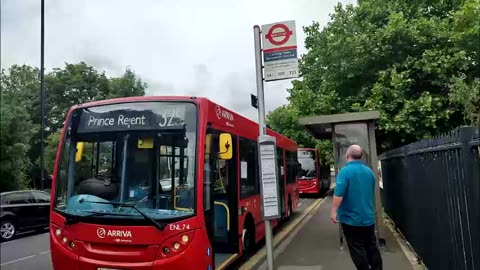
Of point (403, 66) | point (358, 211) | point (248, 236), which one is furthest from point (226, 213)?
point (403, 66)

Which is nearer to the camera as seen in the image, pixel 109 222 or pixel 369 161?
pixel 109 222

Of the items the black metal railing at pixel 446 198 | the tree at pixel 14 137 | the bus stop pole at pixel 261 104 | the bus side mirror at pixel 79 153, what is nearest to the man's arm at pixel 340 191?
the bus stop pole at pixel 261 104

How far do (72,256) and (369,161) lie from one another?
5.92m

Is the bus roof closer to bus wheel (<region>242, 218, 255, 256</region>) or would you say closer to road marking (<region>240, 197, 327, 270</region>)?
bus wheel (<region>242, 218, 255, 256</region>)

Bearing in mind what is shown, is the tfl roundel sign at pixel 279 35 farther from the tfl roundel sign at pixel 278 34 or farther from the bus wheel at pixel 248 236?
the bus wheel at pixel 248 236

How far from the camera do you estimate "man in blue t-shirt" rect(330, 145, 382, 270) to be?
218 inches

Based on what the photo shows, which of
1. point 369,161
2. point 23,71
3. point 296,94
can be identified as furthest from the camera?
point 296,94

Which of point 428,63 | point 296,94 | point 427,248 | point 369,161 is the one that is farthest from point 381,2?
point 427,248

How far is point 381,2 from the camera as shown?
16.4 m

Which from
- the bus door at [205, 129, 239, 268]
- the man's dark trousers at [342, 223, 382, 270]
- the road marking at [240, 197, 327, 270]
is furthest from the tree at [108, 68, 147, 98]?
the man's dark trousers at [342, 223, 382, 270]

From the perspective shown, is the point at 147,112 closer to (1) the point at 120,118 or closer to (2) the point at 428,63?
(1) the point at 120,118

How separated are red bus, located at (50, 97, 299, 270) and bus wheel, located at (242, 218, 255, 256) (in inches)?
91.1

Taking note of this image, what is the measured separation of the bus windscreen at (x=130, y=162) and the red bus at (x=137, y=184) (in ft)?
0.04

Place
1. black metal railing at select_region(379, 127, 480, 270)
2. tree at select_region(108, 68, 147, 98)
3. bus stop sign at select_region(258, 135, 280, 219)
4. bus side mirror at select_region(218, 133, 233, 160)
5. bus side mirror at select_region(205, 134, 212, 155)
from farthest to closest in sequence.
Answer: tree at select_region(108, 68, 147, 98) → bus side mirror at select_region(205, 134, 212, 155) → bus side mirror at select_region(218, 133, 233, 160) → bus stop sign at select_region(258, 135, 280, 219) → black metal railing at select_region(379, 127, 480, 270)
